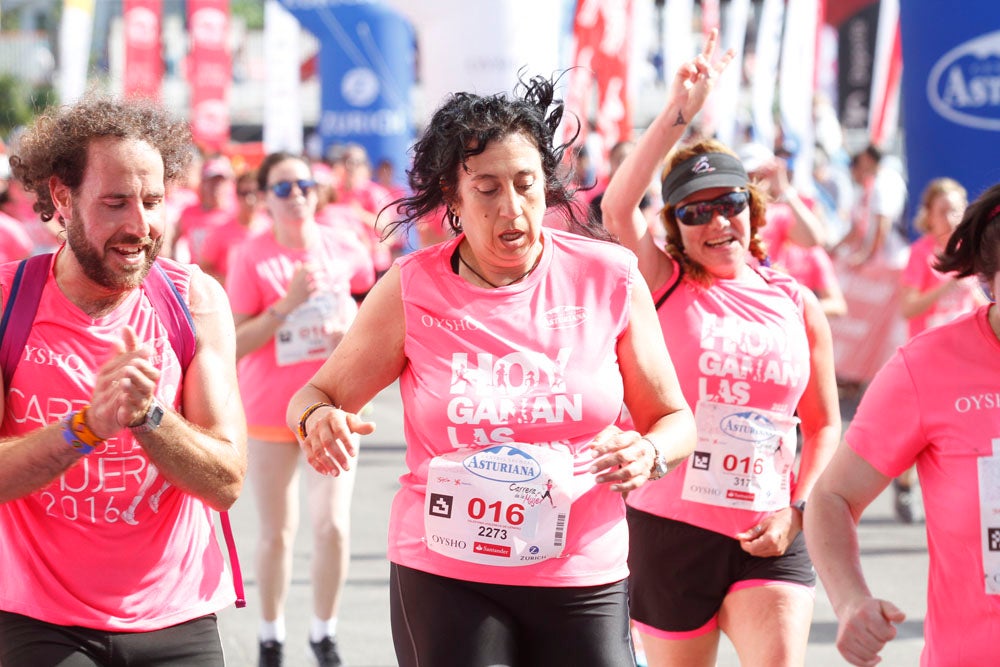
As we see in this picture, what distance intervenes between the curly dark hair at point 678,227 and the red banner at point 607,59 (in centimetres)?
969

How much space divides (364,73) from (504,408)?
1687 cm

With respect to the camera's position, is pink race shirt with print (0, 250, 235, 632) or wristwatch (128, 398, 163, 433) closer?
wristwatch (128, 398, 163, 433)

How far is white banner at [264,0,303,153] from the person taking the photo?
21.3 m

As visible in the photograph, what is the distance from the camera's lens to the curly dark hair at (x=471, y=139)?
3.47 m

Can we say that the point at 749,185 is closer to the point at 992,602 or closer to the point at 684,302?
the point at 684,302

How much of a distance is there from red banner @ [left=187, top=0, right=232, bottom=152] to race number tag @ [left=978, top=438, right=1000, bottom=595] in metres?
22.6

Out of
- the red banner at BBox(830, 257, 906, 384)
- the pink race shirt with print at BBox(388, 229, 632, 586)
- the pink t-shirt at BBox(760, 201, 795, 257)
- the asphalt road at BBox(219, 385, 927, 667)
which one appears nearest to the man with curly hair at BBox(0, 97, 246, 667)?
the pink race shirt with print at BBox(388, 229, 632, 586)

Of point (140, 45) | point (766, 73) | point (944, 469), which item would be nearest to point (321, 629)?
point (944, 469)

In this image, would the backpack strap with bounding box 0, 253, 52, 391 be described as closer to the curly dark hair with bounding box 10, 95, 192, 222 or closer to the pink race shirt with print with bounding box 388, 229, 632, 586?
the curly dark hair with bounding box 10, 95, 192, 222

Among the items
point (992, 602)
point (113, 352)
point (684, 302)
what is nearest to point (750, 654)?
point (684, 302)

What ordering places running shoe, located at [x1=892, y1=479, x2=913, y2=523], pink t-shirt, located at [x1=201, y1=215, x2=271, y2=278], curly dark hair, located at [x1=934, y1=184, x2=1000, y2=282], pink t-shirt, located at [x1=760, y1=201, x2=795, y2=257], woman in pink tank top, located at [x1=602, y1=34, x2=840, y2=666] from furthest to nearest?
pink t-shirt, located at [x1=760, y1=201, x2=795, y2=257] → running shoe, located at [x1=892, y1=479, x2=913, y2=523] → pink t-shirt, located at [x1=201, y1=215, x2=271, y2=278] → woman in pink tank top, located at [x1=602, y1=34, x2=840, y2=666] → curly dark hair, located at [x1=934, y1=184, x2=1000, y2=282]

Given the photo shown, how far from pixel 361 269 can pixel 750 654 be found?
10.3 ft

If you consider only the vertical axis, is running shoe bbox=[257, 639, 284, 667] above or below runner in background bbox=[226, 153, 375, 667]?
below

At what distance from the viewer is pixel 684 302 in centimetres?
455
